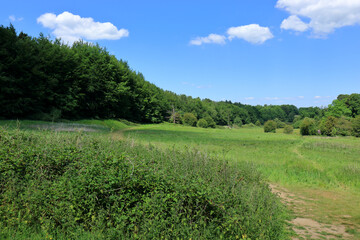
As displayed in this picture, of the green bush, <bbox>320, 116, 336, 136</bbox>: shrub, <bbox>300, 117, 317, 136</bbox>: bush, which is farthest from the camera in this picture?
<bbox>300, 117, 317, 136</bbox>: bush

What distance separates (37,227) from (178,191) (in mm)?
3030

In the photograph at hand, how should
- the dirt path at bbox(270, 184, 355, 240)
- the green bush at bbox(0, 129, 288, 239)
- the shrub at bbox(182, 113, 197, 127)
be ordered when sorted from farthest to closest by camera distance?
the shrub at bbox(182, 113, 197, 127), the dirt path at bbox(270, 184, 355, 240), the green bush at bbox(0, 129, 288, 239)

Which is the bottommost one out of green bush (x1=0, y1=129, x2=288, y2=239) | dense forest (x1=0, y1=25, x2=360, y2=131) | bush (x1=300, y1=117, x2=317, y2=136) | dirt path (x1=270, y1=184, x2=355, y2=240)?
dirt path (x1=270, y1=184, x2=355, y2=240)

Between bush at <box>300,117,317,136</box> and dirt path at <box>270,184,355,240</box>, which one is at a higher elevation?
bush at <box>300,117,317,136</box>

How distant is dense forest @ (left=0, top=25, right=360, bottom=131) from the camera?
3347cm

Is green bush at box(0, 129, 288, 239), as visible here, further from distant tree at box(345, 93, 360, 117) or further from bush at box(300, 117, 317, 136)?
distant tree at box(345, 93, 360, 117)

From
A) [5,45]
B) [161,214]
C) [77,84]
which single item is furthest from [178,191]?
[77,84]

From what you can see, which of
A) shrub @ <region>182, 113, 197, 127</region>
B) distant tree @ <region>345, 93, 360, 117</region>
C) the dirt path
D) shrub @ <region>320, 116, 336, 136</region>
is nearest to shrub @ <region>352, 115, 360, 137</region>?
shrub @ <region>320, 116, 336, 136</region>

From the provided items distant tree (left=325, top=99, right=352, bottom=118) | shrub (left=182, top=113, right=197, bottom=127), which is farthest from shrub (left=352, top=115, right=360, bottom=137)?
shrub (left=182, top=113, right=197, bottom=127)

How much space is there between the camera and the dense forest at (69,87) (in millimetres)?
33469

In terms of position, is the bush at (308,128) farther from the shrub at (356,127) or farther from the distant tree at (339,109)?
the distant tree at (339,109)

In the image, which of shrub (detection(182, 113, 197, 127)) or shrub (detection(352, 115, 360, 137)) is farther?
shrub (detection(182, 113, 197, 127))

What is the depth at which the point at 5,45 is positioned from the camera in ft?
107

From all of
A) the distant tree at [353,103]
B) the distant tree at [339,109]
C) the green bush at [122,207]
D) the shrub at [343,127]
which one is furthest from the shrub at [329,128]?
the green bush at [122,207]
